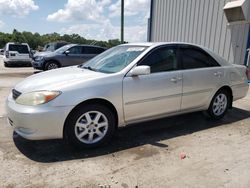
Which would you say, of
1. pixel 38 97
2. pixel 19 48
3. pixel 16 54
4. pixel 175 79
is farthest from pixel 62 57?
pixel 38 97

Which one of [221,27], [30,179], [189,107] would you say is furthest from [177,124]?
[221,27]

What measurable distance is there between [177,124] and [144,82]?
54.7 inches

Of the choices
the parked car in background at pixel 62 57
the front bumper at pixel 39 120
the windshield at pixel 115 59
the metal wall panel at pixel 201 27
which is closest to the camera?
the front bumper at pixel 39 120

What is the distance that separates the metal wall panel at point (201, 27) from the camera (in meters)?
10.3

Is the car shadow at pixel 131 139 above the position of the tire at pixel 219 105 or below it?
below

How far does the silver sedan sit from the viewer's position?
354 cm

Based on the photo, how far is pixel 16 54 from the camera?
55.6 feet

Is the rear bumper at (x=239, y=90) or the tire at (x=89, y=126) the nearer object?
the tire at (x=89, y=126)

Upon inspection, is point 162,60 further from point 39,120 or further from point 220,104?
point 39,120

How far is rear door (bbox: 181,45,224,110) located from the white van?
14.2 meters

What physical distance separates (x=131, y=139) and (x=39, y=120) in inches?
59.6

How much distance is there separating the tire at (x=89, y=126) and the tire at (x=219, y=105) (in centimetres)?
222

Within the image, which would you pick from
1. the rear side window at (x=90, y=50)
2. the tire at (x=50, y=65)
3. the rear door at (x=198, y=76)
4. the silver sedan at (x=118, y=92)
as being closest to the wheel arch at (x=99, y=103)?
the silver sedan at (x=118, y=92)

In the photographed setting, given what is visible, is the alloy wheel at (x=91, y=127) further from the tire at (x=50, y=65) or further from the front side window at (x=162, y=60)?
the tire at (x=50, y=65)
